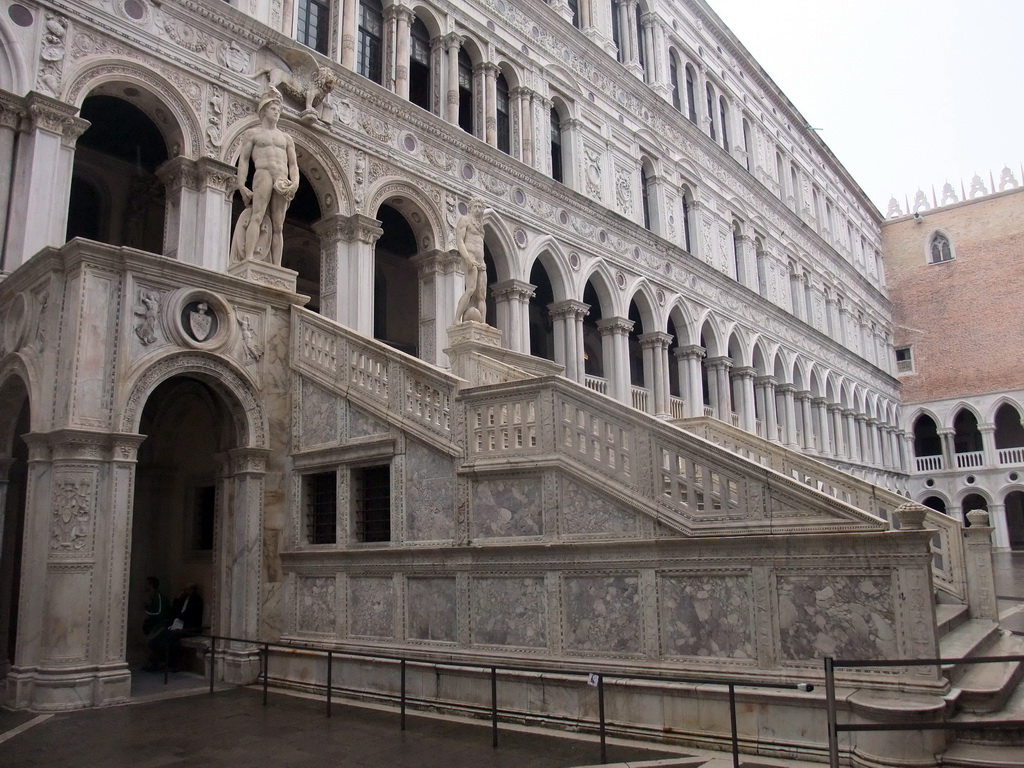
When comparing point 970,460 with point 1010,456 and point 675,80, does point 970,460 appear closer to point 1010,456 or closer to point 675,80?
point 1010,456

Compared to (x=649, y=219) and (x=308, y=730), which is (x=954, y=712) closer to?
(x=308, y=730)

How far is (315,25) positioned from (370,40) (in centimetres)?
141

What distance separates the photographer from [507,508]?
8992 millimetres

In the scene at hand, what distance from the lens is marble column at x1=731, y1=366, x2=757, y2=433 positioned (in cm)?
2973

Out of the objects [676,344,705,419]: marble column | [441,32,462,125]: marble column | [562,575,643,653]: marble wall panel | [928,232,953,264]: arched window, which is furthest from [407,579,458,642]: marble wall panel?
[928,232,953,264]: arched window

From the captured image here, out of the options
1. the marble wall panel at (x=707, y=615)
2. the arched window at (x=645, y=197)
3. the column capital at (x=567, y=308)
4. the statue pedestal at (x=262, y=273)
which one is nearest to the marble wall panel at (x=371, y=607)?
the marble wall panel at (x=707, y=615)

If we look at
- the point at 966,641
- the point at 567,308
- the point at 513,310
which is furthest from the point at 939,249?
the point at 966,641

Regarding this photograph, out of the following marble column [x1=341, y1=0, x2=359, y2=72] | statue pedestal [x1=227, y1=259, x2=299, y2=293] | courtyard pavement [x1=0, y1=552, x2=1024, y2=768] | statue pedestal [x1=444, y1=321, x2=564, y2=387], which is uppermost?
marble column [x1=341, y1=0, x2=359, y2=72]

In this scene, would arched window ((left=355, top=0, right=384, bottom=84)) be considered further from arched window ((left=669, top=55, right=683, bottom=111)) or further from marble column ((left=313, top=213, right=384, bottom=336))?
arched window ((left=669, top=55, right=683, bottom=111))

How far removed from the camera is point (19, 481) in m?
11.2

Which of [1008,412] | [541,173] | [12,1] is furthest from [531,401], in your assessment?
[1008,412]

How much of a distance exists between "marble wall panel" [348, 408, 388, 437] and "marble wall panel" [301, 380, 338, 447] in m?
0.27

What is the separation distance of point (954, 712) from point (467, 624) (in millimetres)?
4526

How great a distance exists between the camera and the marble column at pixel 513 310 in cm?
1972
